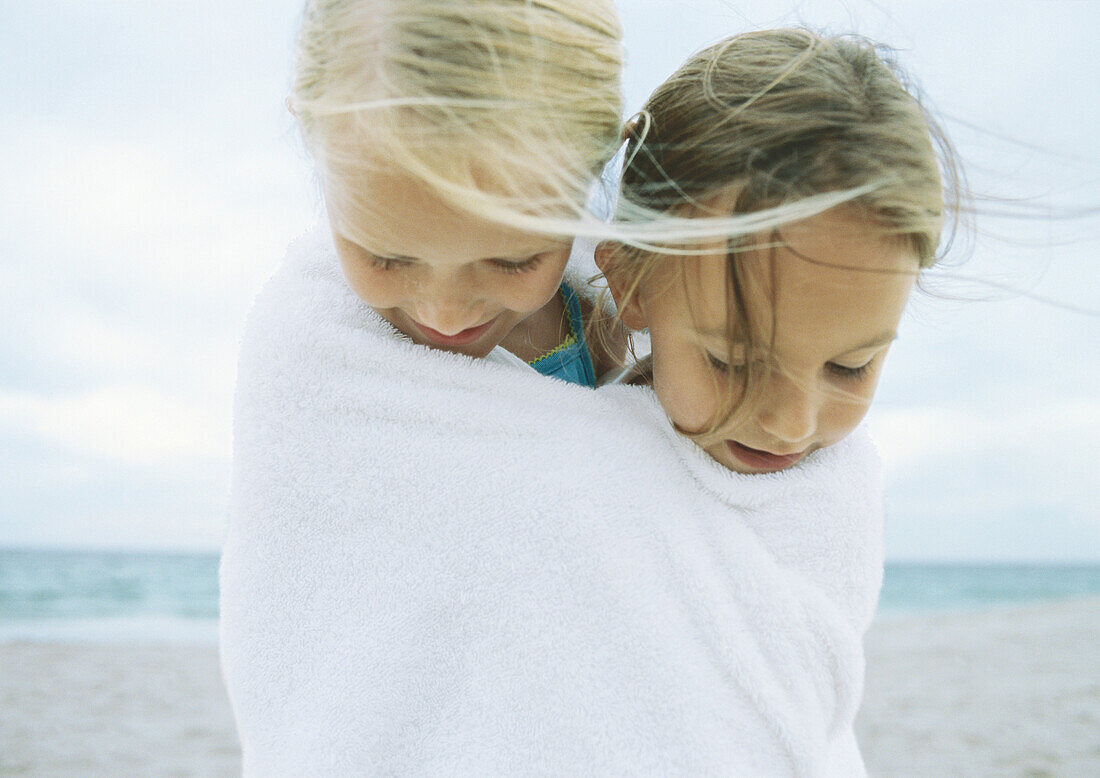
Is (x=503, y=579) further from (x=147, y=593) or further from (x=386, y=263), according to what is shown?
(x=147, y=593)

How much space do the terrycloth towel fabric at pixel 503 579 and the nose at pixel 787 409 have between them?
10 centimetres

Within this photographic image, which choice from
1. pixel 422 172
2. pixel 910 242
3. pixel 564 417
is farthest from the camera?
pixel 564 417

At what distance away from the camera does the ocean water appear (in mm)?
10281

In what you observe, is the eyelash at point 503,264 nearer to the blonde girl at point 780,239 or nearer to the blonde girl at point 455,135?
the blonde girl at point 455,135

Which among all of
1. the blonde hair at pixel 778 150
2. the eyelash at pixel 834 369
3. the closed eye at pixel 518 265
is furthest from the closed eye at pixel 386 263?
the eyelash at pixel 834 369

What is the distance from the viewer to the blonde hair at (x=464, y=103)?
36.7 inches

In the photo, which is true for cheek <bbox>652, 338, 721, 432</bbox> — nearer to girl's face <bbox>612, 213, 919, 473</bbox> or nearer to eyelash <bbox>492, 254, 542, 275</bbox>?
girl's face <bbox>612, 213, 919, 473</bbox>

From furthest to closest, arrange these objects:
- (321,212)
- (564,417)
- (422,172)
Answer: (321,212)
(564,417)
(422,172)

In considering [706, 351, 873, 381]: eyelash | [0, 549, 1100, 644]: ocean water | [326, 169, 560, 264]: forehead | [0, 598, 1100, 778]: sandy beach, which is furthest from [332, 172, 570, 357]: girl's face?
[0, 549, 1100, 644]: ocean water

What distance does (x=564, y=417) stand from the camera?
115cm

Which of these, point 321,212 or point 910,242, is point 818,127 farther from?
point 321,212

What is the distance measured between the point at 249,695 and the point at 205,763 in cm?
422

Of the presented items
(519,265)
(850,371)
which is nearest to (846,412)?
(850,371)

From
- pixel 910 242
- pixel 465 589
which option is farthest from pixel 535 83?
pixel 465 589
